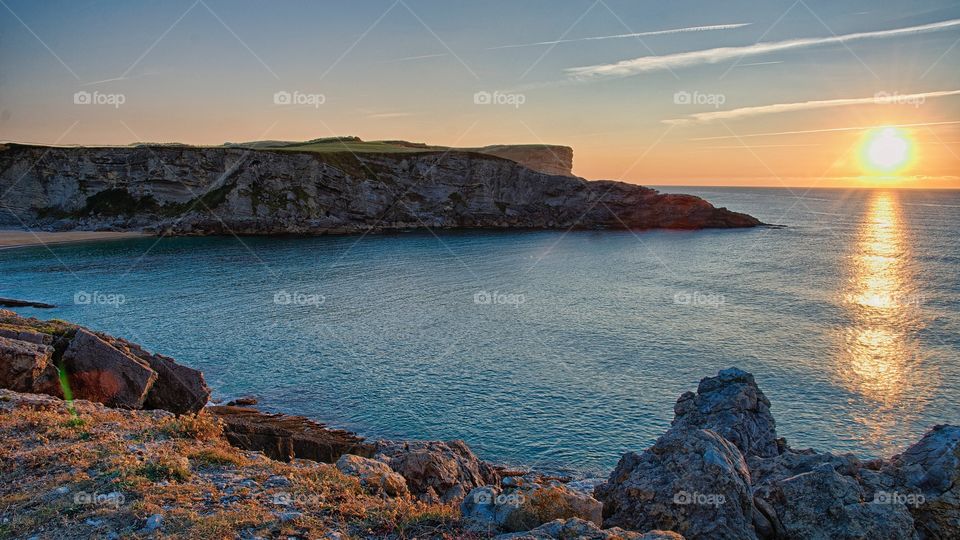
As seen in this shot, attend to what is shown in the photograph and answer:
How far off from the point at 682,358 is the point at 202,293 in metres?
51.1

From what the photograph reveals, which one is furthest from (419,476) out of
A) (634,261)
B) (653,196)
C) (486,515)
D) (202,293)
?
(653,196)

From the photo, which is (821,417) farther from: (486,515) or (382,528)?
(382,528)

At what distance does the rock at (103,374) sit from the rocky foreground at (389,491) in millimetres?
1242

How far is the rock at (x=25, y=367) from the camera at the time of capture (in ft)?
63.5

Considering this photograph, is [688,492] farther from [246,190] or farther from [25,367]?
[246,190]

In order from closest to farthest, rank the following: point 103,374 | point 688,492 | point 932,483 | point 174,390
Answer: point 688,492, point 932,483, point 103,374, point 174,390

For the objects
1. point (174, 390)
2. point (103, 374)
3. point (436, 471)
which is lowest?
point (436, 471)

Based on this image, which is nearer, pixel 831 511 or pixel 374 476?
pixel 831 511

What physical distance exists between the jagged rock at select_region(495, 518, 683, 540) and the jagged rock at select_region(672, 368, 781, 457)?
10.3 metres

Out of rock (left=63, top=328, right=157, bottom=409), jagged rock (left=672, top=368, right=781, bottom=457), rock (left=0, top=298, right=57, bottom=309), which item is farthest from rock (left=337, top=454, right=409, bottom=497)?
rock (left=0, top=298, right=57, bottom=309)

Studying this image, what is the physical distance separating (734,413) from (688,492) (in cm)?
976

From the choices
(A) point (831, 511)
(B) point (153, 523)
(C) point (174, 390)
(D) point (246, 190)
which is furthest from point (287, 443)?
(D) point (246, 190)

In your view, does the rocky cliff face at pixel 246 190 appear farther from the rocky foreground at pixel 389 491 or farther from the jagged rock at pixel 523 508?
the jagged rock at pixel 523 508

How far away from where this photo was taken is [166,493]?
11.8 metres
